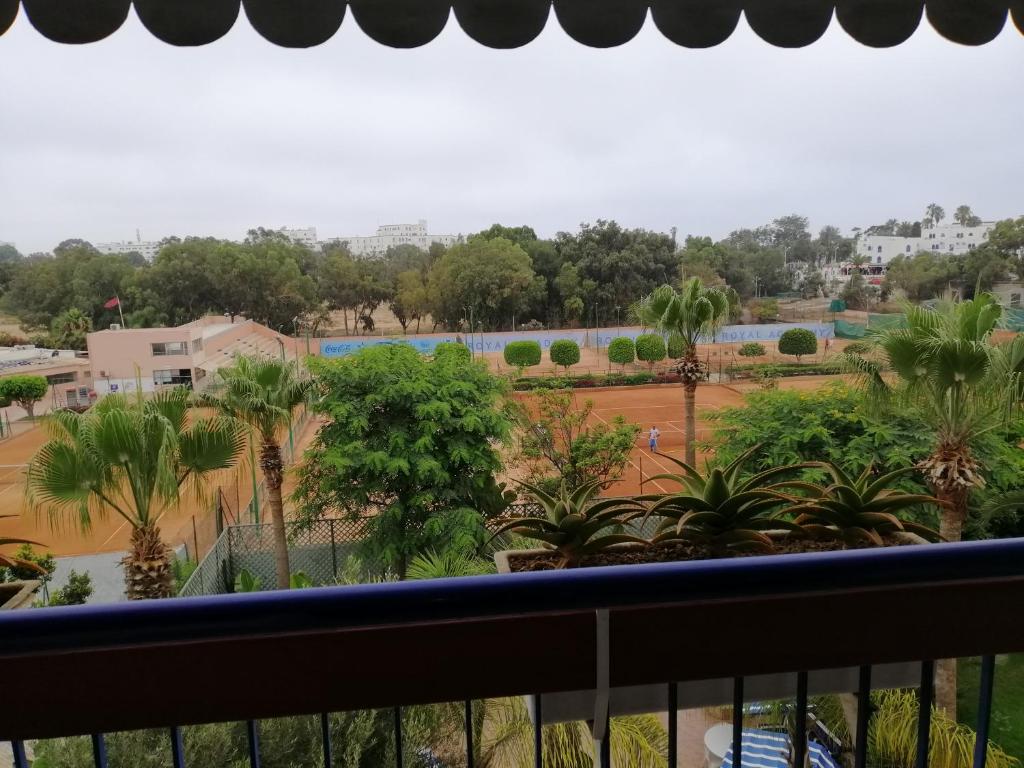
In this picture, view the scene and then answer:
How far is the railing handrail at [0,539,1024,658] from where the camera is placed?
0.46 m

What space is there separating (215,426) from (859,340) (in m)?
5.65

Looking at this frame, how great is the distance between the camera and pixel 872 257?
17594 mm

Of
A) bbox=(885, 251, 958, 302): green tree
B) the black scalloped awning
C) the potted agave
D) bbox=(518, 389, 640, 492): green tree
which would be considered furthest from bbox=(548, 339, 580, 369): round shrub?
the black scalloped awning

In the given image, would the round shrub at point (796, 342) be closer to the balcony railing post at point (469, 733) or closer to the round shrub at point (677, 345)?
the round shrub at point (677, 345)

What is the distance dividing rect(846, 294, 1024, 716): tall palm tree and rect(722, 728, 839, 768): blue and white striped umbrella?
202 cm

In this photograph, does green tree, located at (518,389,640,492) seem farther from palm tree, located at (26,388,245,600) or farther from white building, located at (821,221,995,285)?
white building, located at (821,221,995,285)

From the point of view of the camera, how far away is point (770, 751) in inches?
140

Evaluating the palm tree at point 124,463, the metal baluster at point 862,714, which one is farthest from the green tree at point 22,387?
the metal baluster at point 862,714

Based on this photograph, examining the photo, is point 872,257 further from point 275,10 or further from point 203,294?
point 275,10

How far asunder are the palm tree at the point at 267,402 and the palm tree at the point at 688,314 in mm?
4524

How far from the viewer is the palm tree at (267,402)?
692 cm

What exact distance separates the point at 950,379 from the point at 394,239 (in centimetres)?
2145

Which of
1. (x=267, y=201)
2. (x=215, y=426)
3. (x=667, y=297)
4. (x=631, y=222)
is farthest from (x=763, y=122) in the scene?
(x=267, y=201)

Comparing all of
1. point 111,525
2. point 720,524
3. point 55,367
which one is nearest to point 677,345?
point 720,524
